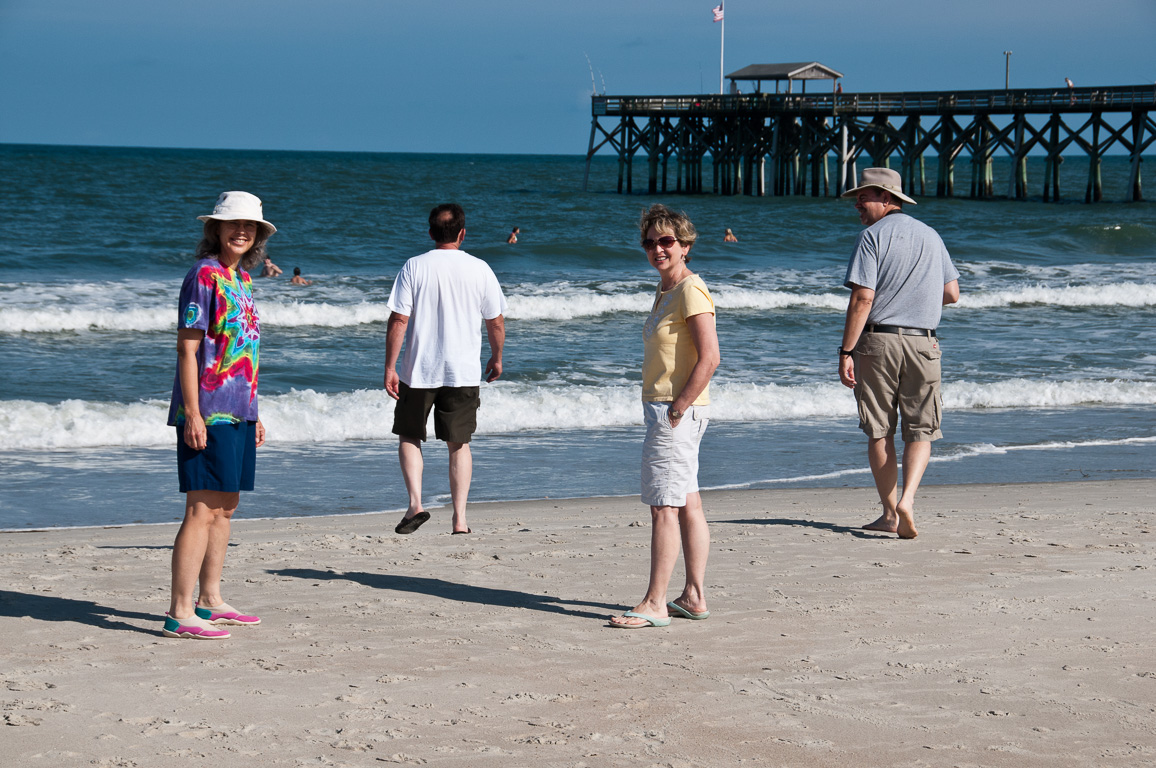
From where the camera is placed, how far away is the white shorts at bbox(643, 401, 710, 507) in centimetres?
377

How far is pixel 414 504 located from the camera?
549 centimetres

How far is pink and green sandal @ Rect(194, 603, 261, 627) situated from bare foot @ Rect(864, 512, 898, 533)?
2934 millimetres

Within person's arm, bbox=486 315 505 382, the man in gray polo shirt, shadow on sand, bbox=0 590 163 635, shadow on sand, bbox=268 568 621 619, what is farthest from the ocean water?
the man in gray polo shirt

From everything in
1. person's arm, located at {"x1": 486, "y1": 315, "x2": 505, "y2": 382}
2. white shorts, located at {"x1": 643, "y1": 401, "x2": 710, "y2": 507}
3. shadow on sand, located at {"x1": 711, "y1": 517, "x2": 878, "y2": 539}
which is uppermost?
person's arm, located at {"x1": 486, "y1": 315, "x2": 505, "y2": 382}

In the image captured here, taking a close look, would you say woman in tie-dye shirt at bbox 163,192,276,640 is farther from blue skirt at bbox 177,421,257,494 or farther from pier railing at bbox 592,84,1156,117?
pier railing at bbox 592,84,1156,117

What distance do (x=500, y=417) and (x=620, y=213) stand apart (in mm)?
28502

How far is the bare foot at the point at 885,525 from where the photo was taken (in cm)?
546

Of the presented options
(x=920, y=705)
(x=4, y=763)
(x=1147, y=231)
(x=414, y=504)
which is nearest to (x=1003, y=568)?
(x=920, y=705)

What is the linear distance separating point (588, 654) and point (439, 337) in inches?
80.7

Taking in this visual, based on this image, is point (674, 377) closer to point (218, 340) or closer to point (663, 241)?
point (663, 241)

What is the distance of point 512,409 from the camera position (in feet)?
32.0

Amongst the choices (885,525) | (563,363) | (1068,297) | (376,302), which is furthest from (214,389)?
(1068,297)

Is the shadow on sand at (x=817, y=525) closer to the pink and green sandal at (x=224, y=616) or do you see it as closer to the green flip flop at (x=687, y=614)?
the green flip flop at (x=687, y=614)

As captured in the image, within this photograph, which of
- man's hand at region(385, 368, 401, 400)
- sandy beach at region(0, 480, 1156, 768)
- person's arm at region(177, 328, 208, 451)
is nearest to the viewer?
sandy beach at region(0, 480, 1156, 768)
